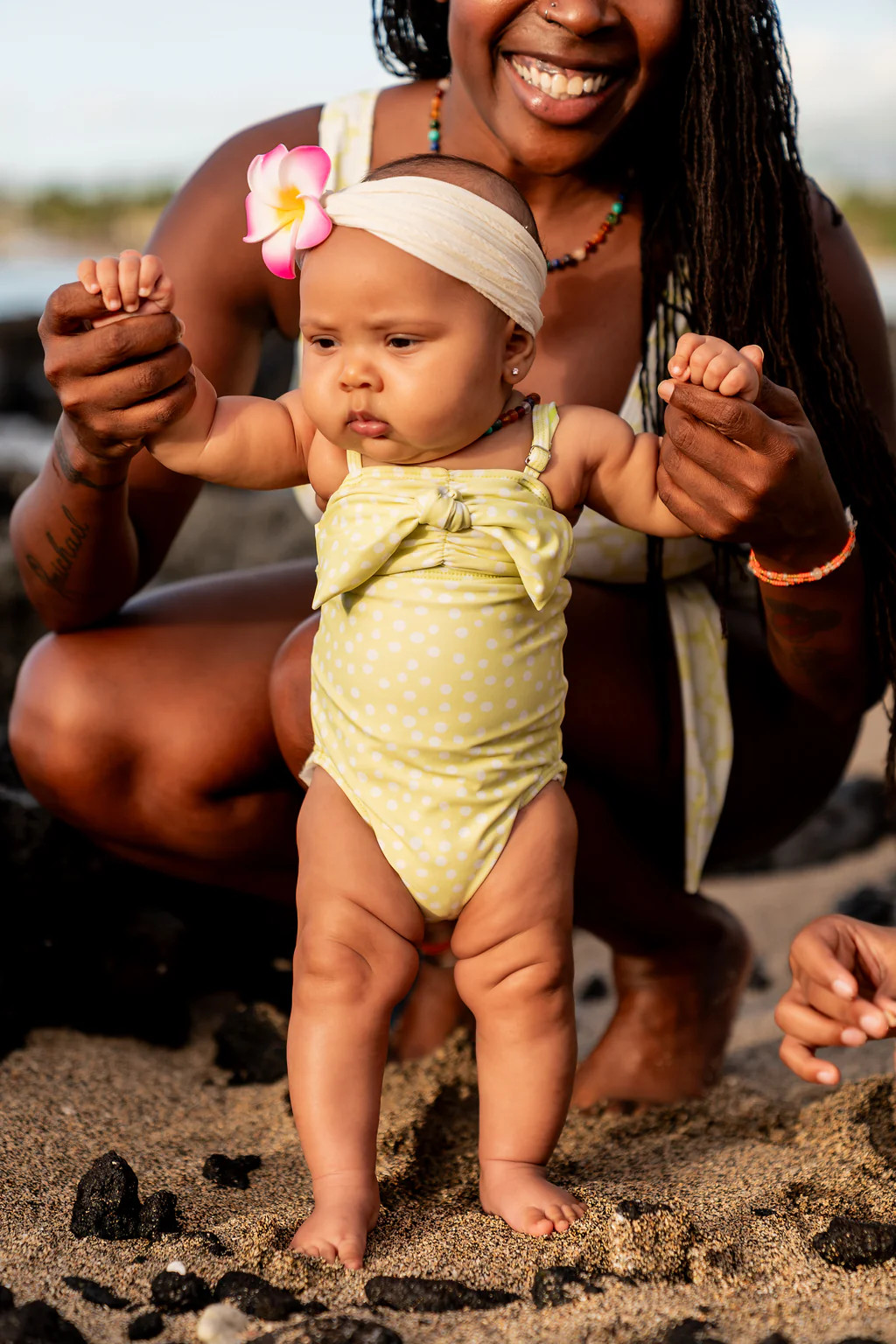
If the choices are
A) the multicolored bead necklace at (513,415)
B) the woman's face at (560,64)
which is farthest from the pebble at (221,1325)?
the woman's face at (560,64)

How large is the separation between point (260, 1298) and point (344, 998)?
0.33 m

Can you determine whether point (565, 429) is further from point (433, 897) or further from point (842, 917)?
point (842, 917)

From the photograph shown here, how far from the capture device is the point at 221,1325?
143cm

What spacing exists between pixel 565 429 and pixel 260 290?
0.82 meters

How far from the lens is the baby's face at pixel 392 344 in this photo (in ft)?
4.99

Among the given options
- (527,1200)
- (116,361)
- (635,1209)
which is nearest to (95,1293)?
(527,1200)

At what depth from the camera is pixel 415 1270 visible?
154cm

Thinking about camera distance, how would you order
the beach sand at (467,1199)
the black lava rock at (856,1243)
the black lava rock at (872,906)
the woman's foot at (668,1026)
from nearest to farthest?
the beach sand at (467,1199) → the black lava rock at (856,1243) → the woman's foot at (668,1026) → the black lava rock at (872,906)

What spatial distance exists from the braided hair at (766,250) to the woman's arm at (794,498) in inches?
3.5

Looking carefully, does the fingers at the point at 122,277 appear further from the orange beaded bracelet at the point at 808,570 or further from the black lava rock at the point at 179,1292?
the black lava rock at the point at 179,1292

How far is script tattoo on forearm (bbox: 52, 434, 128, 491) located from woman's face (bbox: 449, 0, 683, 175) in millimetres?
741

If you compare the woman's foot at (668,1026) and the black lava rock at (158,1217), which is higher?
the black lava rock at (158,1217)

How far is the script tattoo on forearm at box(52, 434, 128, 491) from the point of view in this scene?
6.30ft

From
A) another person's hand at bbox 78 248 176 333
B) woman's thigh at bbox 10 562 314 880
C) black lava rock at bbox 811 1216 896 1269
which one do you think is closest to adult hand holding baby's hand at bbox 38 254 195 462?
another person's hand at bbox 78 248 176 333
